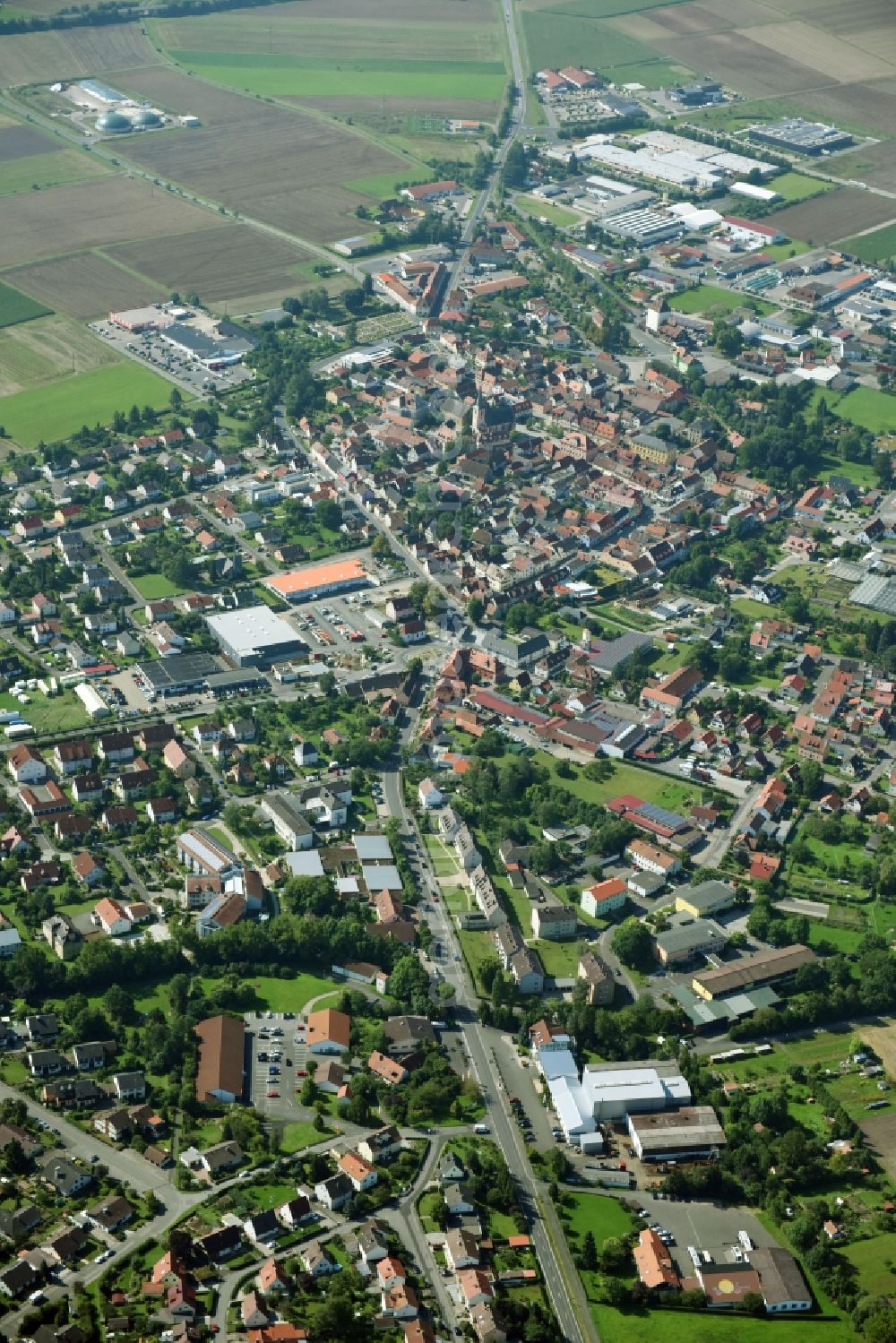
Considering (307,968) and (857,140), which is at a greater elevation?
(857,140)

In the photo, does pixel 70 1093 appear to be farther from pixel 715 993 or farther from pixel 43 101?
pixel 43 101

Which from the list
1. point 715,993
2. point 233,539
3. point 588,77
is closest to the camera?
point 715,993

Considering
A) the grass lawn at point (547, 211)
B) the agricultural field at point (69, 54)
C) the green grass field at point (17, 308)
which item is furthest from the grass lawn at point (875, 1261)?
the agricultural field at point (69, 54)

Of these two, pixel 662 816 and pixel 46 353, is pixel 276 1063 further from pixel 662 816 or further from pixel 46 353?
pixel 46 353

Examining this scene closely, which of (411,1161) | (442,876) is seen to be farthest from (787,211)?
(411,1161)

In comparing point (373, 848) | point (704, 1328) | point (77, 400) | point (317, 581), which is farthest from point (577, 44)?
point (704, 1328)

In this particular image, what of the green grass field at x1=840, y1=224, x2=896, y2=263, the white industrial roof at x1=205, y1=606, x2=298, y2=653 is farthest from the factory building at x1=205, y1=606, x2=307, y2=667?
the green grass field at x1=840, y1=224, x2=896, y2=263

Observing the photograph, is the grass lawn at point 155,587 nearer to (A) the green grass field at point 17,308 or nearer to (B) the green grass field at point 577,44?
(A) the green grass field at point 17,308
